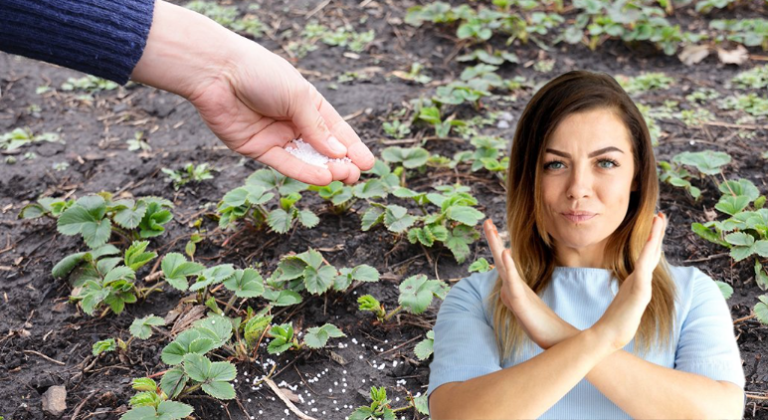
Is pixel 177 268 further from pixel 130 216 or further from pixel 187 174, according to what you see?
pixel 187 174

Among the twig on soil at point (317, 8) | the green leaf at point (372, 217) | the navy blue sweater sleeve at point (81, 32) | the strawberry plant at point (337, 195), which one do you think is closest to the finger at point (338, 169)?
the navy blue sweater sleeve at point (81, 32)

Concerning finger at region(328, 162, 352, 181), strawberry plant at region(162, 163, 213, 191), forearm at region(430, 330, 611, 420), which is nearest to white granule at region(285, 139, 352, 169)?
finger at region(328, 162, 352, 181)

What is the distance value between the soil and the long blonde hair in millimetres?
732

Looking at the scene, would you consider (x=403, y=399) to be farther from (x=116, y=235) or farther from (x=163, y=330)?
(x=116, y=235)

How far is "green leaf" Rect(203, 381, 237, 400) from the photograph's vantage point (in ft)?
7.89

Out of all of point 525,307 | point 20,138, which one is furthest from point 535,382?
point 20,138

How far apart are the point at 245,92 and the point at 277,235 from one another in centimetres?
104

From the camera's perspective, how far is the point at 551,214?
2045 mm

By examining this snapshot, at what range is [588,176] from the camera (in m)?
1.99

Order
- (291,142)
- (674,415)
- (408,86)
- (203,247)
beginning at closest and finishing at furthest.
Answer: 1. (674,415)
2. (291,142)
3. (203,247)
4. (408,86)

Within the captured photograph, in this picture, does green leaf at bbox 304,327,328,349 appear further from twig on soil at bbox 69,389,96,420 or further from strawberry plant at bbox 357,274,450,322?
twig on soil at bbox 69,389,96,420

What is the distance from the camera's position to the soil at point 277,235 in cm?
272

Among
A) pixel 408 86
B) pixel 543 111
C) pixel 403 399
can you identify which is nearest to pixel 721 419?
pixel 543 111

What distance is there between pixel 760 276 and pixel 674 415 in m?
1.34
